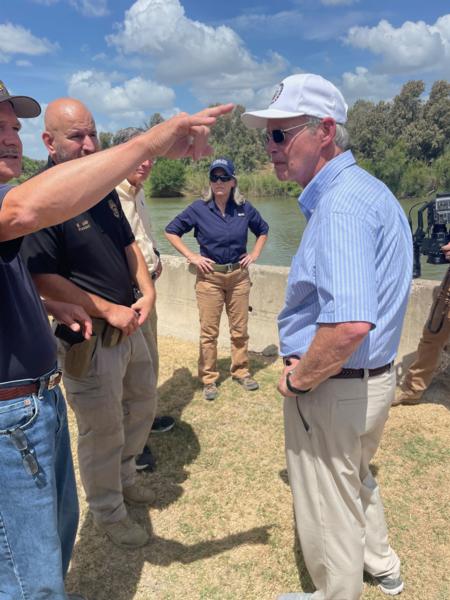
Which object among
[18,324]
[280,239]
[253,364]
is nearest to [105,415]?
[18,324]

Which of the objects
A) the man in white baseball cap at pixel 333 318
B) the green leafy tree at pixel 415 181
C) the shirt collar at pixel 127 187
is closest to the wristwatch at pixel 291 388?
the man in white baseball cap at pixel 333 318

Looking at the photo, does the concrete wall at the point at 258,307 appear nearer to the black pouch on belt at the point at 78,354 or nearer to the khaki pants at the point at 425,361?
the khaki pants at the point at 425,361

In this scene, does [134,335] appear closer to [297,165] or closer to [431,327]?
[297,165]

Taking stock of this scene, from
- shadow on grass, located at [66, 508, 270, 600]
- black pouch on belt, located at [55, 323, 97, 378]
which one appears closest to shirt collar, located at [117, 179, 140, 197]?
black pouch on belt, located at [55, 323, 97, 378]

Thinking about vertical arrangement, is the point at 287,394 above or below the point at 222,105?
below

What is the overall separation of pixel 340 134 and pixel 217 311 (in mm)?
2813

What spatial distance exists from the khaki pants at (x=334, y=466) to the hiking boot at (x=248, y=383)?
97.6 inches

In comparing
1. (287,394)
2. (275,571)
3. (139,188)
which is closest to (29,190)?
(287,394)

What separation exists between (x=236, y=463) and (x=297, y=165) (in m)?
2.30

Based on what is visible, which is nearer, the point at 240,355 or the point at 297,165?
the point at 297,165

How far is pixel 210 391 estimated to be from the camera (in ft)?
14.5

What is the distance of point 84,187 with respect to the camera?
4.27ft

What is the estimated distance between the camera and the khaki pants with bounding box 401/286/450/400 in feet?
12.2

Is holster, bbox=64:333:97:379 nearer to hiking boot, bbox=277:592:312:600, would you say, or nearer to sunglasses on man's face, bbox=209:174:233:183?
hiking boot, bbox=277:592:312:600
